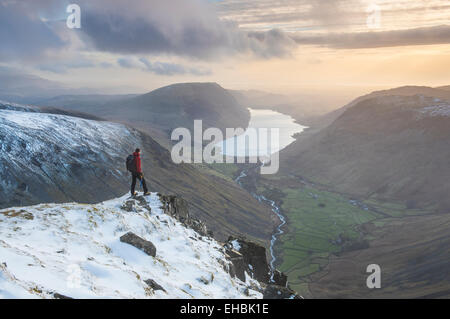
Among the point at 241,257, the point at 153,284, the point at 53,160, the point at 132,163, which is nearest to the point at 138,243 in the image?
the point at 153,284

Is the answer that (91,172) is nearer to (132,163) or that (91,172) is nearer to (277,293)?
(132,163)

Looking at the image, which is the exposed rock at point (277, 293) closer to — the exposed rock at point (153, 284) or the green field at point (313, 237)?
the exposed rock at point (153, 284)

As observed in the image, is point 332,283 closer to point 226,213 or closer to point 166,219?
point 226,213

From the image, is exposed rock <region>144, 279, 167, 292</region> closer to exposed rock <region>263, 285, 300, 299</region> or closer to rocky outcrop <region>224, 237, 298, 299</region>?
rocky outcrop <region>224, 237, 298, 299</region>

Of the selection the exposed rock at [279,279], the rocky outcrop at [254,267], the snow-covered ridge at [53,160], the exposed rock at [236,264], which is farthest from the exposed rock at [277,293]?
the snow-covered ridge at [53,160]
